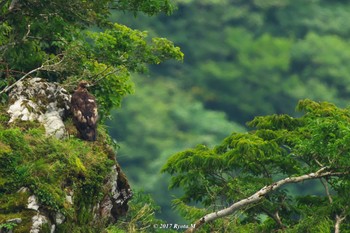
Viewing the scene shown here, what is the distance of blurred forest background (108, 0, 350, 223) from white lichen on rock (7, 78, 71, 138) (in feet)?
178

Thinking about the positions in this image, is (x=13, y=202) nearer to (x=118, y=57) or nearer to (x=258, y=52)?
(x=118, y=57)

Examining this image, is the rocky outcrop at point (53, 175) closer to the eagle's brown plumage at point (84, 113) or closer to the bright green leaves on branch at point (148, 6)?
the eagle's brown plumage at point (84, 113)

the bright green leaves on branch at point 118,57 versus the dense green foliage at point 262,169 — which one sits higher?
the bright green leaves on branch at point 118,57

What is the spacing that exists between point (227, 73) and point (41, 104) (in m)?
68.7

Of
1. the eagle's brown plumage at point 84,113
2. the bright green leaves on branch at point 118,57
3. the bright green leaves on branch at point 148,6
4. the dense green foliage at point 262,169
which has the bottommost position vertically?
the dense green foliage at point 262,169

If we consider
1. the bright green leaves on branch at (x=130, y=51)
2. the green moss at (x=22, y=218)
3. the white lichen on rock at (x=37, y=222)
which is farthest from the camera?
the bright green leaves on branch at (x=130, y=51)

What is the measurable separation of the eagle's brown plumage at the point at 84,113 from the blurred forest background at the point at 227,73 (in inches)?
2134

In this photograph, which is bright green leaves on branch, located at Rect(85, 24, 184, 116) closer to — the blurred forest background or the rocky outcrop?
the rocky outcrop

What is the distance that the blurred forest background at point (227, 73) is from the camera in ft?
241

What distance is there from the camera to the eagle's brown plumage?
13.1 metres

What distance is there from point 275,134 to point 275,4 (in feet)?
220

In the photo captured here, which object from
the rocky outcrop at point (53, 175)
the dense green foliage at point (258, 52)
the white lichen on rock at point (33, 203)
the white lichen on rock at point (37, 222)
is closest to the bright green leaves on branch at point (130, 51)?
the rocky outcrop at point (53, 175)

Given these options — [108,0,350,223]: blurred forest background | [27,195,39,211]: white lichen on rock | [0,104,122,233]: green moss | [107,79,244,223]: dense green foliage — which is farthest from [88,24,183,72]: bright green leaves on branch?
[108,0,350,223]: blurred forest background

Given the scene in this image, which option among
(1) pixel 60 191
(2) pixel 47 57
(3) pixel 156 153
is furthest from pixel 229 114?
(1) pixel 60 191
